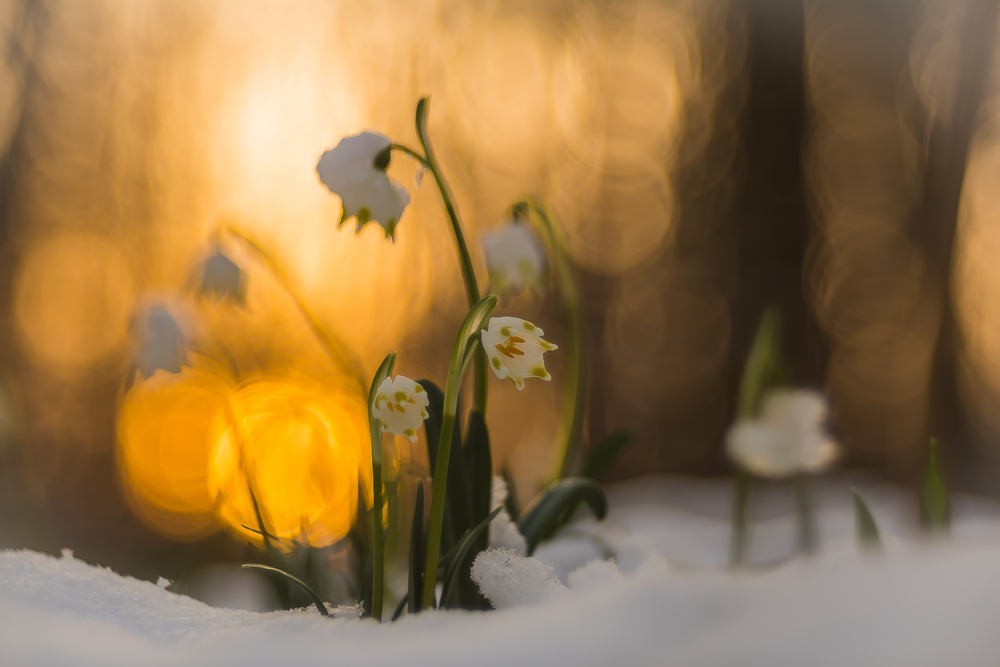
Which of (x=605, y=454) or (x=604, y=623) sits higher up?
(x=604, y=623)

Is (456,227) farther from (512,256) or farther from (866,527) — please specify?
(866,527)

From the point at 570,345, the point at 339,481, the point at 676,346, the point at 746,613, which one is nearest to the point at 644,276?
the point at 676,346

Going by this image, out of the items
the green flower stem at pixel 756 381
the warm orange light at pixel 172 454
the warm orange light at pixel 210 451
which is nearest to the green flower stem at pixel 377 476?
the green flower stem at pixel 756 381

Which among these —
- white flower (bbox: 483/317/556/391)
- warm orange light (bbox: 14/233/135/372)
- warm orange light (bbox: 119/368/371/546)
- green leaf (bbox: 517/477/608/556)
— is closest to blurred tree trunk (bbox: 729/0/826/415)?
warm orange light (bbox: 119/368/371/546)

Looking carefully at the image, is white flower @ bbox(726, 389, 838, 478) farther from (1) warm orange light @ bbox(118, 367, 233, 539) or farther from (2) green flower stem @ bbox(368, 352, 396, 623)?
(1) warm orange light @ bbox(118, 367, 233, 539)

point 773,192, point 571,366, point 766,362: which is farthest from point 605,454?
point 773,192

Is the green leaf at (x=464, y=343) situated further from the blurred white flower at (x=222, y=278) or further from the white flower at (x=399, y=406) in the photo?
the blurred white flower at (x=222, y=278)
